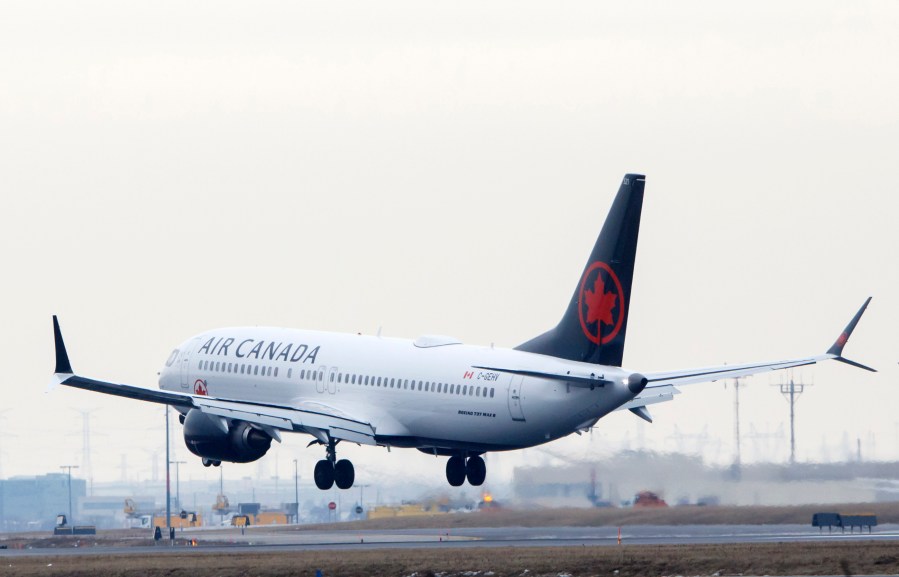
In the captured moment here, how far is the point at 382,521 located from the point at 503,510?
15140mm

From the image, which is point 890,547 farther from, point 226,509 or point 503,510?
point 226,509

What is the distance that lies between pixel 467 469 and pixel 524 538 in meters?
7.32

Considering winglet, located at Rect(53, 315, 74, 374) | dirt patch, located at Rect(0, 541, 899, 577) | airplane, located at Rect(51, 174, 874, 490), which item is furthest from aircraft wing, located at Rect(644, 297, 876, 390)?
winglet, located at Rect(53, 315, 74, 374)

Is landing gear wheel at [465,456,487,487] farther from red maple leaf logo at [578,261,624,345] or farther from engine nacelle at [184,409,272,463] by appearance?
red maple leaf logo at [578,261,624,345]

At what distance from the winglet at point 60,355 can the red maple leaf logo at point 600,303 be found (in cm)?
1967

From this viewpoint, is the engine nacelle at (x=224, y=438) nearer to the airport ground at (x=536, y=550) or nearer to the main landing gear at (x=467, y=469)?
the airport ground at (x=536, y=550)

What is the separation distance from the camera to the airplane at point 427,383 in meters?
68.7

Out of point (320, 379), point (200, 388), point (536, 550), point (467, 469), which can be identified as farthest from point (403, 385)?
point (536, 550)

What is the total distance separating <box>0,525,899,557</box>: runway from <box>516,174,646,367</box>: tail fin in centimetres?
710

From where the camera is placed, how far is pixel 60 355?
232 feet

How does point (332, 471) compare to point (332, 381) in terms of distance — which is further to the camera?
point (332, 381)

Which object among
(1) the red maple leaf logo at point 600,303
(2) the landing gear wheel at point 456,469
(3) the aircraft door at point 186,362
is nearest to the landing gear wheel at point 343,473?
(2) the landing gear wheel at point 456,469

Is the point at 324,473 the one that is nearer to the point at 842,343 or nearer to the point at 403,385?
the point at 403,385

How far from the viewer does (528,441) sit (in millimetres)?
71188
